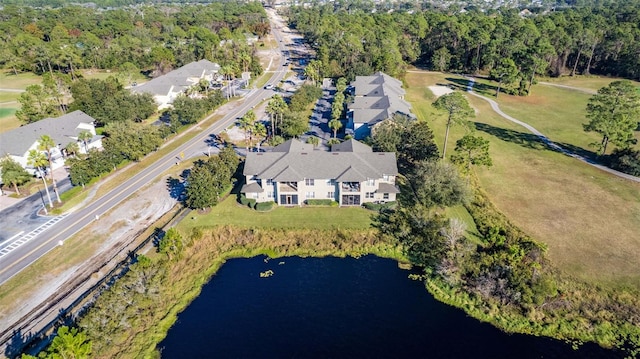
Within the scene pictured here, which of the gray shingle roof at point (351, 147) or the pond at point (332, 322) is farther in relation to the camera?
the gray shingle roof at point (351, 147)

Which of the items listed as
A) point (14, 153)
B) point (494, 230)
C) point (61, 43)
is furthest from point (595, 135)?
point (61, 43)

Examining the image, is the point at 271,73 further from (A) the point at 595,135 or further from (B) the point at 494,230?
(B) the point at 494,230

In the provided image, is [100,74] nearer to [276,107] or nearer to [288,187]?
[276,107]

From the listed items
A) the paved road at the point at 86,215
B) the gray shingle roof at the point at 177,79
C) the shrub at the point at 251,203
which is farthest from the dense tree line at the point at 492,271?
the gray shingle roof at the point at 177,79

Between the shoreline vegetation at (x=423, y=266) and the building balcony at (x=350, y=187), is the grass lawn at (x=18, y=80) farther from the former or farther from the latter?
the building balcony at (x=350, y=187)

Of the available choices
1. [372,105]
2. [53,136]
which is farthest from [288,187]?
[53,136]

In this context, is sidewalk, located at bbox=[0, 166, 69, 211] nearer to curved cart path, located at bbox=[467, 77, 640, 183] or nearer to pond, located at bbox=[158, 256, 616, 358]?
pond, located at bbox=[158, 256, 616, 358]
